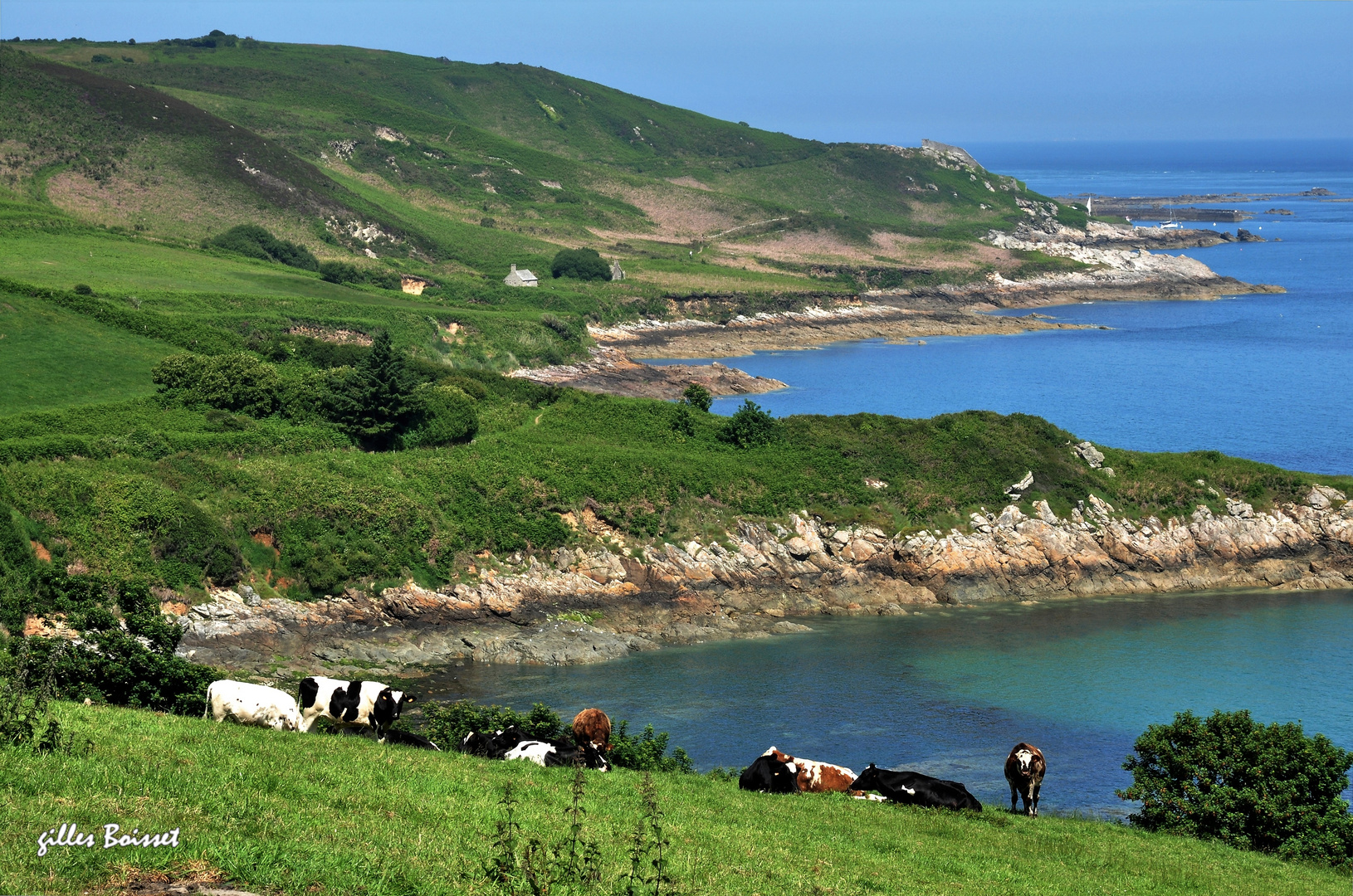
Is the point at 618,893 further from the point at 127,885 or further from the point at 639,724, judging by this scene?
the point at 639,724

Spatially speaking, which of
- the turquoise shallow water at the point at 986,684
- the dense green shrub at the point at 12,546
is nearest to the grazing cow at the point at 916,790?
the turquoise shallow water at the point at 986,684

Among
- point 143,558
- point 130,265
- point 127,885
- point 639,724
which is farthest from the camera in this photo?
point 130,265

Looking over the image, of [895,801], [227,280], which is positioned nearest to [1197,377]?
[227,280]

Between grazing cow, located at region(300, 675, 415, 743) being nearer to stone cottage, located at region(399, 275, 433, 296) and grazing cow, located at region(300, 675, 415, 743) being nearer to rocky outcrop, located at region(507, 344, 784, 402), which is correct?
rocky outcrop, located at region(507, 344, 784, 402)

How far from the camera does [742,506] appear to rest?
5838 centimetres

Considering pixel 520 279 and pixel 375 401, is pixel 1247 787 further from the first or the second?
pixel 520 279

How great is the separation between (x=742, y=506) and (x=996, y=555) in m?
12.7

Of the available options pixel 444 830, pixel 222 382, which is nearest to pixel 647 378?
pixel 222 382

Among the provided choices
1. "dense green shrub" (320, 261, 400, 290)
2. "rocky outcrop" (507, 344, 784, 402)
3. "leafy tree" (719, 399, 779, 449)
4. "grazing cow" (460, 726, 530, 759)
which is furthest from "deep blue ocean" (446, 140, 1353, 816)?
"dense green shrub" (320, 261, 400, 290)

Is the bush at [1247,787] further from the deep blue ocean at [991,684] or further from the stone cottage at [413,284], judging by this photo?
the stone cottage at [413,284]

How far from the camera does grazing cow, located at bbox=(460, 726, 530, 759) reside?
24562 millimetres

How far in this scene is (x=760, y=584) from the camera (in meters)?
55.4

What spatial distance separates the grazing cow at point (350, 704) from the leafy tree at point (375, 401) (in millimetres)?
36645
